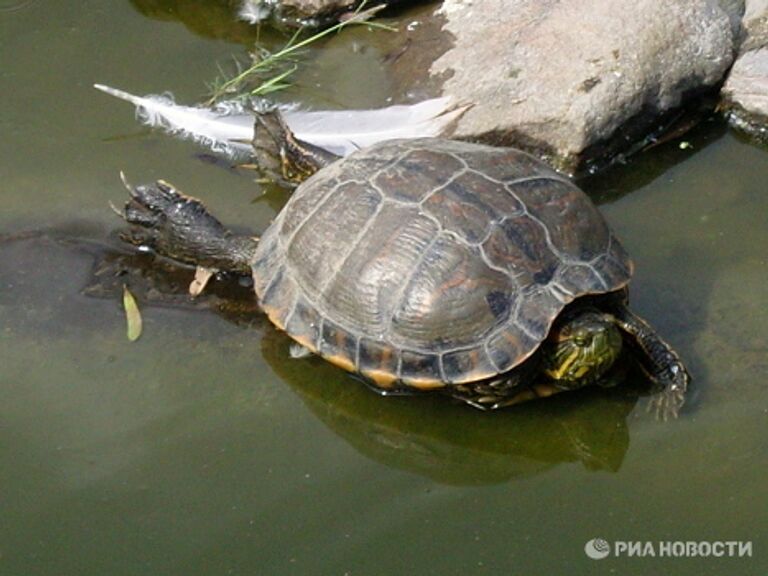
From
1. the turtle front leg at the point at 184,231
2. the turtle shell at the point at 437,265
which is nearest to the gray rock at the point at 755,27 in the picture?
the turtle shell at the point at 437,265

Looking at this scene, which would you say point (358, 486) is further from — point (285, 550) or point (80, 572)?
point (80, 572)

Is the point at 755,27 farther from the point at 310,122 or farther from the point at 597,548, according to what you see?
the point at 597,548

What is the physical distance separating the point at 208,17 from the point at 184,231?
2.29 metres

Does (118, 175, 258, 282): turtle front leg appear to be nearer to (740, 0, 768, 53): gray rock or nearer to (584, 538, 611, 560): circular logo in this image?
(584, 538, 611, 560): circular logo

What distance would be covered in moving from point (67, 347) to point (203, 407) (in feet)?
2.42

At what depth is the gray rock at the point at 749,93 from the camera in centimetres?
543

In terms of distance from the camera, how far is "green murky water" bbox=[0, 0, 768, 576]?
3697 millimetres

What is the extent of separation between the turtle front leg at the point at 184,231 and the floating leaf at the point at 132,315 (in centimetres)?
31

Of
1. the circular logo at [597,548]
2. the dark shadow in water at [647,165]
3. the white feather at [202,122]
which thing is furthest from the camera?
the white feather at [202,122]

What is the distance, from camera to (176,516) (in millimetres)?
3809

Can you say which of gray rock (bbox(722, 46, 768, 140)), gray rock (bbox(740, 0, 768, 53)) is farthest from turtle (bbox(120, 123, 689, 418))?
gray rock (bbox(740, 0, 768, 53))

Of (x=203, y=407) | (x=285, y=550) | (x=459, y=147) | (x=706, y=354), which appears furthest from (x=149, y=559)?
(x=706, y=354)

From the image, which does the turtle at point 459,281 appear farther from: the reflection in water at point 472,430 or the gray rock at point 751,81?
the gray rock at point 751,81

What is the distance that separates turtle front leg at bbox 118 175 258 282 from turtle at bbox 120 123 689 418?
356 mm
